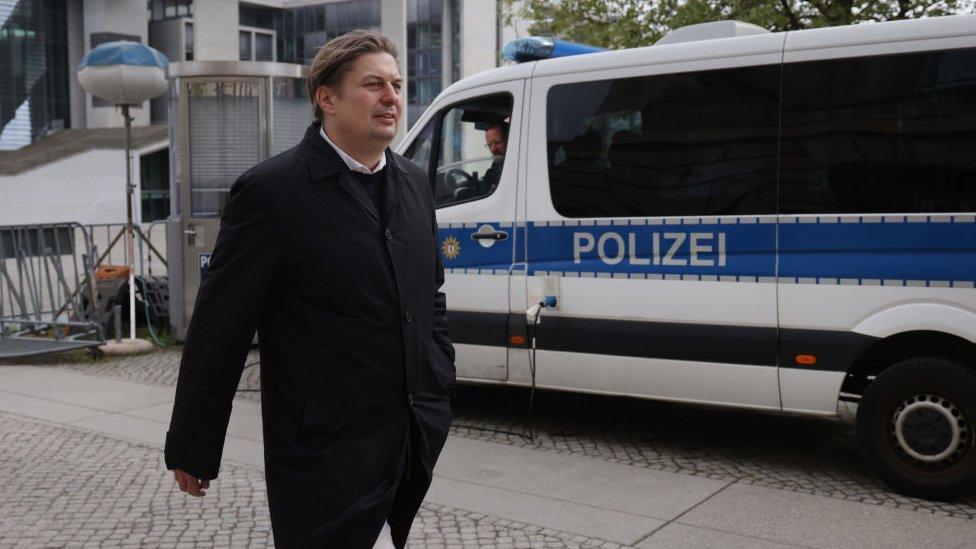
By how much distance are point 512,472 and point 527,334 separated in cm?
105

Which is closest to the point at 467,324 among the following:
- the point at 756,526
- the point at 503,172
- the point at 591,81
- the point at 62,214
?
the point at 503,172

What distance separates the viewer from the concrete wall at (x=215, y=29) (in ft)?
148

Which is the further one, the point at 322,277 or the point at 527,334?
the point at 527,334

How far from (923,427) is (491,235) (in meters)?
2.76

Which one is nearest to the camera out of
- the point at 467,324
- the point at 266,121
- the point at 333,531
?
the point at 333,531

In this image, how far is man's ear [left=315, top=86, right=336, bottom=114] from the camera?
271 cm

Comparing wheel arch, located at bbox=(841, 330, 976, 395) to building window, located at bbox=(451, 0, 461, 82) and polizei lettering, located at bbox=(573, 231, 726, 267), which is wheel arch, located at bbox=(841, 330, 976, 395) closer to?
polizei lettering, located at bbox=(573, 231, 726, 267)

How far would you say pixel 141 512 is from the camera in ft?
17.0

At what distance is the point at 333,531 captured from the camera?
2.59 metres

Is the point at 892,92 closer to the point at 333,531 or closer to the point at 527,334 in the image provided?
the point at 527,334

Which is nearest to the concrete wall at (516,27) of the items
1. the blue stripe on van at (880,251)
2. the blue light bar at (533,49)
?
the blue light bar at (533,49)

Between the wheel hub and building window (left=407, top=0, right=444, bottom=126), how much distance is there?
52.1 meters

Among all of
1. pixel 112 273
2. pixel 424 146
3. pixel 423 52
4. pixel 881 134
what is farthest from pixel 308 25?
pixel 881 134

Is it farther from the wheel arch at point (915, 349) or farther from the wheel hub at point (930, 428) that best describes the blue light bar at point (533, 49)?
the wheel hub at point (930, 428)
